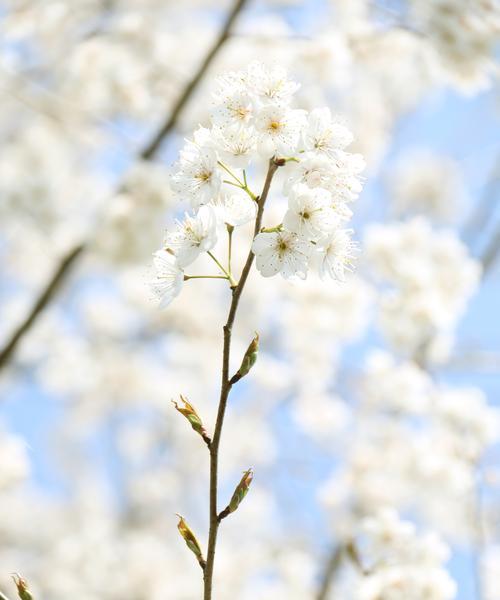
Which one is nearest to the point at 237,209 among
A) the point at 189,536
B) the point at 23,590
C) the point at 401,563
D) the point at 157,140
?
the point at 189,536

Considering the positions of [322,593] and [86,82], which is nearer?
[322,593]

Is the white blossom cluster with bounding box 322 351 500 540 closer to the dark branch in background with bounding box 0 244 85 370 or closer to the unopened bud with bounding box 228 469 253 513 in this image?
the dark branch in background with bounding box 0 244 85 370

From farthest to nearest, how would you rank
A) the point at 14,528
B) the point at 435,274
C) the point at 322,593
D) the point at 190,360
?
the point at 14,528 < the point at 190,360 < the point at 322,593 < the point at 435,274

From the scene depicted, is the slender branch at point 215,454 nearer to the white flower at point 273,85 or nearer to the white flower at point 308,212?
the white flower at point 308,212

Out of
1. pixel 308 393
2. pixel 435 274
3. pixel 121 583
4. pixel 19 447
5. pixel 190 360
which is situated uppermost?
pixel 190 360

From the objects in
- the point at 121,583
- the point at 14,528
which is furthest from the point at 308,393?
the point at 14,528

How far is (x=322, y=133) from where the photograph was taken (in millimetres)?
1259

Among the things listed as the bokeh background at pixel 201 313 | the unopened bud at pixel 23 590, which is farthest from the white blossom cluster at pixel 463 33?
the unopened bud at pixel 23 590

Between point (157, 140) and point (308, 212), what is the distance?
297cm

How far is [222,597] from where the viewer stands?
20.1 ft

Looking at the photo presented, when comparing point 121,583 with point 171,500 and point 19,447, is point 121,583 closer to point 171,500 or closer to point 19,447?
point 171,500

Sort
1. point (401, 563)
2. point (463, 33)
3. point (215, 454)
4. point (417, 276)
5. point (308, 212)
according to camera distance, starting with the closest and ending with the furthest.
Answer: point (215, 454)
point (308, 212)
point (401, 563)
point (463, 33)
point (417, 276)

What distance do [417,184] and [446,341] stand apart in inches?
125

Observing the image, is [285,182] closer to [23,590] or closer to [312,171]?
[312,171]
